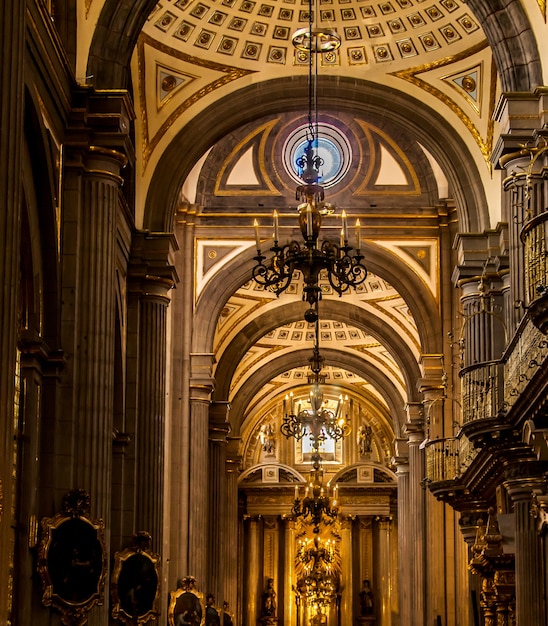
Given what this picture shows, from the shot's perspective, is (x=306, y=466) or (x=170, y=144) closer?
(x=170, y=144)

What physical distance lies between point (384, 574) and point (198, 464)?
1919cm

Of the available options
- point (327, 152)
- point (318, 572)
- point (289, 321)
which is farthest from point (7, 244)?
point (318, 572)

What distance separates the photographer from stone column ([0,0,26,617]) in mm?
9195

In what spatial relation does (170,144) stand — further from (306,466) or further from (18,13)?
(306,466)

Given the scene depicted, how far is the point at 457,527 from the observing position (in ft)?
86.3

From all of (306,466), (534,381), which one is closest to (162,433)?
(534,381)

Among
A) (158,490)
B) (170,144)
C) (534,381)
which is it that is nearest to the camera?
(534,381)

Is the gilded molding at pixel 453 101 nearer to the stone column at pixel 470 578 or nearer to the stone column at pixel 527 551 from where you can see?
the stone column at pixel 470 578

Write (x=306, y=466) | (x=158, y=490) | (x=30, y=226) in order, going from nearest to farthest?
1. (x=30, y=226)
2. (x=158, y=490)
3. (x=306, y=466)

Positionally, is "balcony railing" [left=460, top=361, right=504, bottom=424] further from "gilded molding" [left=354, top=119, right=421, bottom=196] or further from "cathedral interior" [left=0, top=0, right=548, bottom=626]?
"gilded molding" [left=354, top=119, right=421, bottom=196]

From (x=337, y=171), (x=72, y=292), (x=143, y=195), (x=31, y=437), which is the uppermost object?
(x=337, y=171)

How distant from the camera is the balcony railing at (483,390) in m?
15.9

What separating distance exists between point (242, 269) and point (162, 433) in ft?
29.2

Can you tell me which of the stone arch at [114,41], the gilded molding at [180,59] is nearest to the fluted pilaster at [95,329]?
the stone arch at [114,41]
